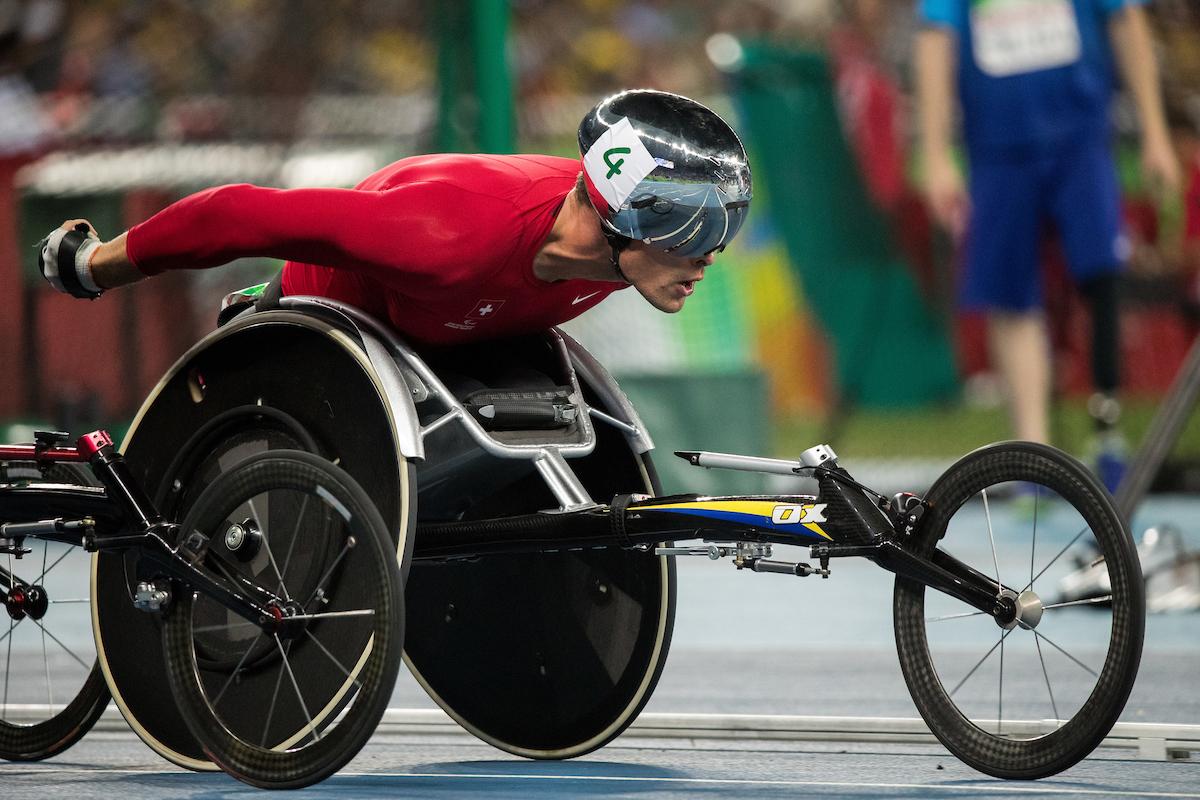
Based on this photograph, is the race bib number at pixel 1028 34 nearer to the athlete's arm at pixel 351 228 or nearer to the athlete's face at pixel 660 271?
the athlete's face at pixel 660 271

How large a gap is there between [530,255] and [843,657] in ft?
7.66

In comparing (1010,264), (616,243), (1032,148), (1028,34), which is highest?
(1028,34)

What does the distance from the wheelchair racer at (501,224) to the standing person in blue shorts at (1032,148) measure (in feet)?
15.0

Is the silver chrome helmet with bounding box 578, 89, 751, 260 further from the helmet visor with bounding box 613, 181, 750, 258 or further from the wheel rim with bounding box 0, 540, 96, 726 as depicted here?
the wheel rim with bounding box 0, 540, 96, 726

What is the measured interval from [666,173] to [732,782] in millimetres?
1152

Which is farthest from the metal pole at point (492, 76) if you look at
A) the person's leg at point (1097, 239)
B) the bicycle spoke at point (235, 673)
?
the bicycle spoke at point (235, 673)

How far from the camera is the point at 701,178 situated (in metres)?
3.71

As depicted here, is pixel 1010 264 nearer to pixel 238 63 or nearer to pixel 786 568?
pixel 238 63

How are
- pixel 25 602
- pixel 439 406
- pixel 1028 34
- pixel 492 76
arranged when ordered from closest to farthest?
pixel 439 406 < pixel 25 602 < pixel 1028 34 < pixel 492 76

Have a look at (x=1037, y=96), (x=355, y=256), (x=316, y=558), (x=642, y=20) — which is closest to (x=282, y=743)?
(x=316, y=558)

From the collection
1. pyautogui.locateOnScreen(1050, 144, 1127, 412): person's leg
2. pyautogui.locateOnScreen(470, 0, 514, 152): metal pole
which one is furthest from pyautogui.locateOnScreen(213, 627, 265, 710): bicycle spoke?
pyautogui.locateOnScreen(1050, 144, 1127, 412): person's leg

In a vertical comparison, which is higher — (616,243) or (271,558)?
(616,243)

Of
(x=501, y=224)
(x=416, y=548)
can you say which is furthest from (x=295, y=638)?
(x=501, y=224)

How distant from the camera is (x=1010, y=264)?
840 centimetres
